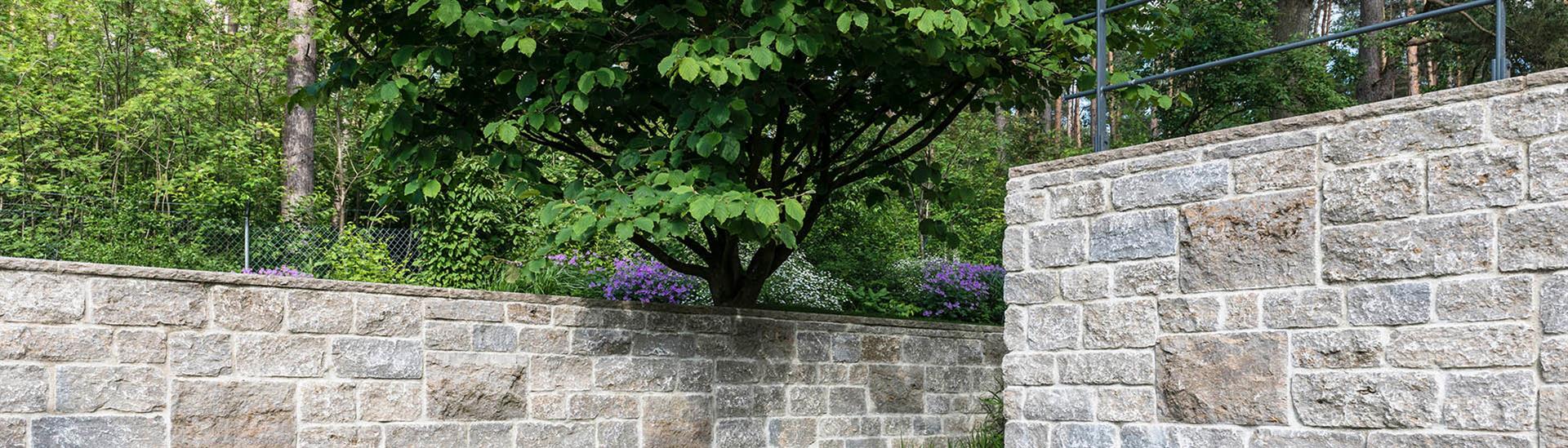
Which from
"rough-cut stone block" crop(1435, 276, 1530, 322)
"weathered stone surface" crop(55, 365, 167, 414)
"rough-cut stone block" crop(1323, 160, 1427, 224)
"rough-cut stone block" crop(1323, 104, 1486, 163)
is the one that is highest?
"rough-cut stone block" crop(1323, 104, 1486, 163)

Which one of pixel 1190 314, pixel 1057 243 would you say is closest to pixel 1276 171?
pixel 1190 314

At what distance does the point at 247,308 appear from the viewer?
530 cm

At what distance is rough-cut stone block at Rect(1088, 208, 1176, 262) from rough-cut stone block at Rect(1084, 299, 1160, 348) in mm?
189

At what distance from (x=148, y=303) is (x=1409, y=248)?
4.62 meters

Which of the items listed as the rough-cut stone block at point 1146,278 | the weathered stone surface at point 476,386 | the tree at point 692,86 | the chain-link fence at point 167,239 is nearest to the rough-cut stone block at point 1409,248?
the rough-cut stone block at point 1146,278

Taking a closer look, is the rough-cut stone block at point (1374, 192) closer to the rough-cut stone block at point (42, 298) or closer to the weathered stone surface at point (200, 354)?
the weathered stone surface at point (200, 354)

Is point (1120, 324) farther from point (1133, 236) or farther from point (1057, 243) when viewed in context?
point (1057, 243)

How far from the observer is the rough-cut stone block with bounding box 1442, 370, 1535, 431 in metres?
3.90

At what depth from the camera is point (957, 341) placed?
8258 millimetres

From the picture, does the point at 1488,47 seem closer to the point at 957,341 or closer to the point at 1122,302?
the point at 957,341

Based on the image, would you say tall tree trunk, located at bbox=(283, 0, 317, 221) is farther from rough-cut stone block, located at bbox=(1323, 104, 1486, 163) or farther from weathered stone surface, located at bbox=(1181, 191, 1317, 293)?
rough-cut stone block, located at bbox=(1323, 104, 1486, 163)

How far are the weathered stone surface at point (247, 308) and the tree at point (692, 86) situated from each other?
3.76 ft

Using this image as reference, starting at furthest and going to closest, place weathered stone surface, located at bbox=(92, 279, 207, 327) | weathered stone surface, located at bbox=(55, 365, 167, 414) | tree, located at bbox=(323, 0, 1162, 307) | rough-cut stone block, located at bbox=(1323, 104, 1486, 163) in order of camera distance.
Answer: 1. tree, located at bbox=(323, 0, 1162, 307)
2. weathered stone surface, located at bbox=(92, 279, 207, 327)
3. weathered stone surface, located at bbox=(55, 365, 167, 414)
4. rough-cut stone block, located at bbox=(1323, 104, 1486, 163)

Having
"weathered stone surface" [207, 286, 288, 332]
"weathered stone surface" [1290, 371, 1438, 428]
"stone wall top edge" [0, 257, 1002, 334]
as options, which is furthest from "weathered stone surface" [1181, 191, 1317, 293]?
"weathered stone surface" [207, 286, 288, 332]
